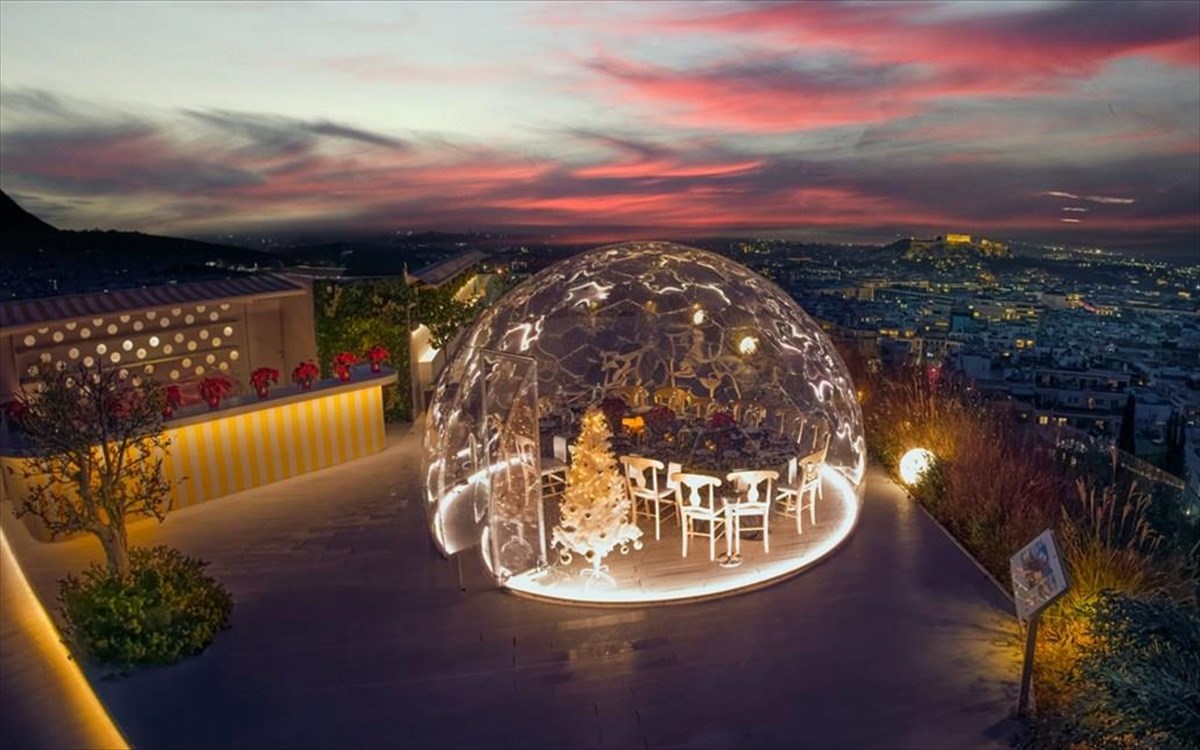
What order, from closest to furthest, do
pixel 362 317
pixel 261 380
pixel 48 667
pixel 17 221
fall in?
pixel 48 667 → pixel 261 380 → pixel 362 317 → pixel 17 221

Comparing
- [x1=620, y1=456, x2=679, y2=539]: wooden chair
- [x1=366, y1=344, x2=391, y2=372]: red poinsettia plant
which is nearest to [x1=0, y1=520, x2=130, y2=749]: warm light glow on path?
[x1=620, y1=456, x2=679, y2=539]: wooden chair

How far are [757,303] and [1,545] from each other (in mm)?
8611

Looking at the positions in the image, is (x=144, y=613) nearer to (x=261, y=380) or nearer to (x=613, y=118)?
(x=261, y=380)

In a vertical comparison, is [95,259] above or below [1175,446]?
above

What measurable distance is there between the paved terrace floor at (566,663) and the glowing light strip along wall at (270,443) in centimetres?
155

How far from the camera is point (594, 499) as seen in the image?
23.3 ft

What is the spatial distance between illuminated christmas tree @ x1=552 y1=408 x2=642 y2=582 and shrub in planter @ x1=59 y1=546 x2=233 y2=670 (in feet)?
9.73

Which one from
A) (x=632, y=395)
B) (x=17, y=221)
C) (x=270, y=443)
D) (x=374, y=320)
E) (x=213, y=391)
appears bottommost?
(x=270, y=443)

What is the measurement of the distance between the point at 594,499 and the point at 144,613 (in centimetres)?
367

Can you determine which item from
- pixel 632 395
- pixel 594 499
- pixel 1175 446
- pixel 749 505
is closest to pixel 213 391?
pixel 632 395

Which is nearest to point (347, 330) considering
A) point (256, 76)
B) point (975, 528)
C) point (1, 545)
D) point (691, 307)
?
point (256, 76)

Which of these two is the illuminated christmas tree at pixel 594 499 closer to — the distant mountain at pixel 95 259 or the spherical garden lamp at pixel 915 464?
the spherical garden lamp at pixel 915 464

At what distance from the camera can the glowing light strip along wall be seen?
963 centimetres

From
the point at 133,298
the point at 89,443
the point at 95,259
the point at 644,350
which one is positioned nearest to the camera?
the point at 89,443
